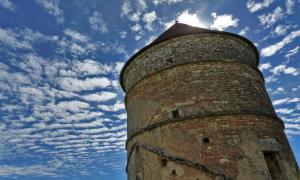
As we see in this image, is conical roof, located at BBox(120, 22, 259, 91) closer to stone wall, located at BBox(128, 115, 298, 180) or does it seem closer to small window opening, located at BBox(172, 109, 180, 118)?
small window opening, located at BBox(172, 109, 180, 118)

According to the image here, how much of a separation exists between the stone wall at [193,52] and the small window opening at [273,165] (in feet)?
10.6

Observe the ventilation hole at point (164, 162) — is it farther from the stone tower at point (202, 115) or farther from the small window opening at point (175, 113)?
the small window opening at point (175, 113)

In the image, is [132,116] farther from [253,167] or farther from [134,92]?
[253,167]

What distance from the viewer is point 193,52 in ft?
28.6

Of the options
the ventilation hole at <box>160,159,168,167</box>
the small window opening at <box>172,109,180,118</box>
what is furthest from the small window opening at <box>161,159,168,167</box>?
the small window opening at <box>172,109,180,118</box>

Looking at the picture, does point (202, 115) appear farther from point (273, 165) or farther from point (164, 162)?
point (273, 165)

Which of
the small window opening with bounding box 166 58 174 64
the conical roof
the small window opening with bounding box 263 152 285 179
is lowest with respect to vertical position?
the small window opening with bounding box 263 152 285 179

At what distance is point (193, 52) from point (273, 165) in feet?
14.3

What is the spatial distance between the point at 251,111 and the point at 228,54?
2252 mm

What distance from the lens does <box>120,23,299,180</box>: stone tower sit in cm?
707

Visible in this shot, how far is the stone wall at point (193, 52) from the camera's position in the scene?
8703 millimetres

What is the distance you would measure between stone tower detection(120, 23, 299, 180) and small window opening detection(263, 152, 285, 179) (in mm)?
27

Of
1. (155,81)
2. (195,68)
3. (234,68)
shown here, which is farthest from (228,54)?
(155,81)

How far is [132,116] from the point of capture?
31.6 ft
